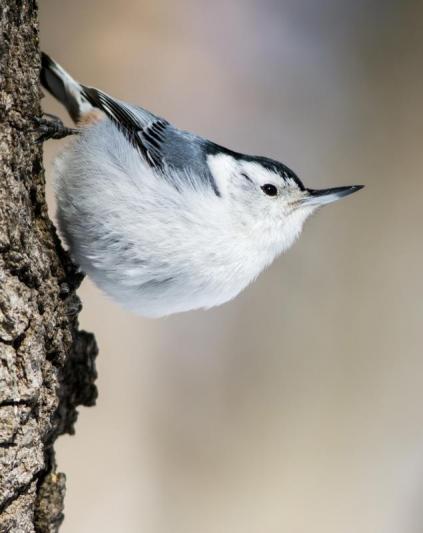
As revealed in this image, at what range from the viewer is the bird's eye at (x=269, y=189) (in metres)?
1.05

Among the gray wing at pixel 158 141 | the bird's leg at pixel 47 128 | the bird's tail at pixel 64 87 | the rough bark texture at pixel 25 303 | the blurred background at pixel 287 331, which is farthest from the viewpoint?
the blurred background at pixel 287 331

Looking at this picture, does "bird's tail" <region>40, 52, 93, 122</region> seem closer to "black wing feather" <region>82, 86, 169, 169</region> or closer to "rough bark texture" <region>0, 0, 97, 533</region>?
"black wing feather" <region>82, 86, 169, 169</region>

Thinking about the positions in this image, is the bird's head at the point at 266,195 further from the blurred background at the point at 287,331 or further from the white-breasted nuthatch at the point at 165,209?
the blurred background at the point at 287,331

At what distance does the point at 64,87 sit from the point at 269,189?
424 millimetres

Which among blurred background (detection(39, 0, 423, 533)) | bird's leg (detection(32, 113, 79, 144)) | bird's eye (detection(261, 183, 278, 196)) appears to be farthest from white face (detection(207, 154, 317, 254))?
blurred background (detection(39, 0, 423, 533))

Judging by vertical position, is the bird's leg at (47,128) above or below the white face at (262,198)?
below

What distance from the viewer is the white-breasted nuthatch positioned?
3.14 feet

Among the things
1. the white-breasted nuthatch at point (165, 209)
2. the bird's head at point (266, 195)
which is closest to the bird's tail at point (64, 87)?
the white-breasted nuthatch at point (165, 209)

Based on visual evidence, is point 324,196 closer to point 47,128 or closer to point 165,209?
point 165,209

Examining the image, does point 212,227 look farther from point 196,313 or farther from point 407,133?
point 407,133

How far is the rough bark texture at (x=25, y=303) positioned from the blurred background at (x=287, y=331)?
33.6 inches

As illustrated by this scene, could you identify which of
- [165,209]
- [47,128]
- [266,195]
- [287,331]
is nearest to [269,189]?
[266,195]

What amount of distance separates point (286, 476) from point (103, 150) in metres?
1.28

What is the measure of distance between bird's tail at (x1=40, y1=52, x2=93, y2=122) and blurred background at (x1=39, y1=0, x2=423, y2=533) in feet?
1.92
